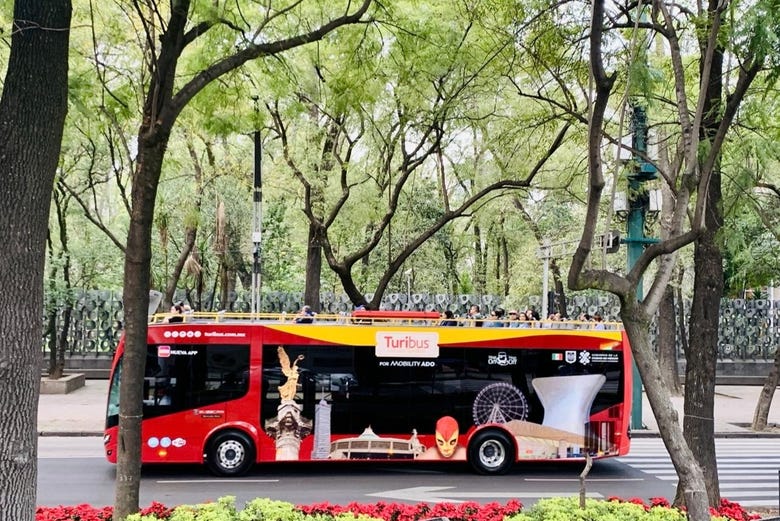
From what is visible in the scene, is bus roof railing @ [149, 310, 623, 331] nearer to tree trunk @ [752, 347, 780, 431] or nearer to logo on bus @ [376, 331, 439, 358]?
logo on bus @ [376, 331, 439, 358]

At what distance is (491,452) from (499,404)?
0.98 m

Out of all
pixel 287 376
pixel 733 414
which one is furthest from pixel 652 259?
pixel 733 414

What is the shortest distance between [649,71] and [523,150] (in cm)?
1194

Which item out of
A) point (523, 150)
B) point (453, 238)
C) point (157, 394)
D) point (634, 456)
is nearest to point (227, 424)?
point (157, 394)

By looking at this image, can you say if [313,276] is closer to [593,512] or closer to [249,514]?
[249,514]

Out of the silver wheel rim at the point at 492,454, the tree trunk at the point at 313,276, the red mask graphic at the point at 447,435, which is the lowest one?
the silver wheel rim at the point at 492,454

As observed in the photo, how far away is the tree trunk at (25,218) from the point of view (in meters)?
5.50

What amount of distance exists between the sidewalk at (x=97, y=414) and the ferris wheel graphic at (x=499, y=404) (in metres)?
6.33

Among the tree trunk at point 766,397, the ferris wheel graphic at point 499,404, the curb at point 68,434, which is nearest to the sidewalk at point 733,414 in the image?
the tree trunk at point 766,397

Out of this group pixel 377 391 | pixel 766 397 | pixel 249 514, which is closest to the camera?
pixel 249 514

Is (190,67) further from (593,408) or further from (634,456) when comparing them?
(634,456)

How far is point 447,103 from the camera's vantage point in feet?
50.4

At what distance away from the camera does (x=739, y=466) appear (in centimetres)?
1570

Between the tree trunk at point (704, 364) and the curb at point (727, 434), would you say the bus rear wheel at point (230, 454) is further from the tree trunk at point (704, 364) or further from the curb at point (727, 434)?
the curb at point (727, 434)
